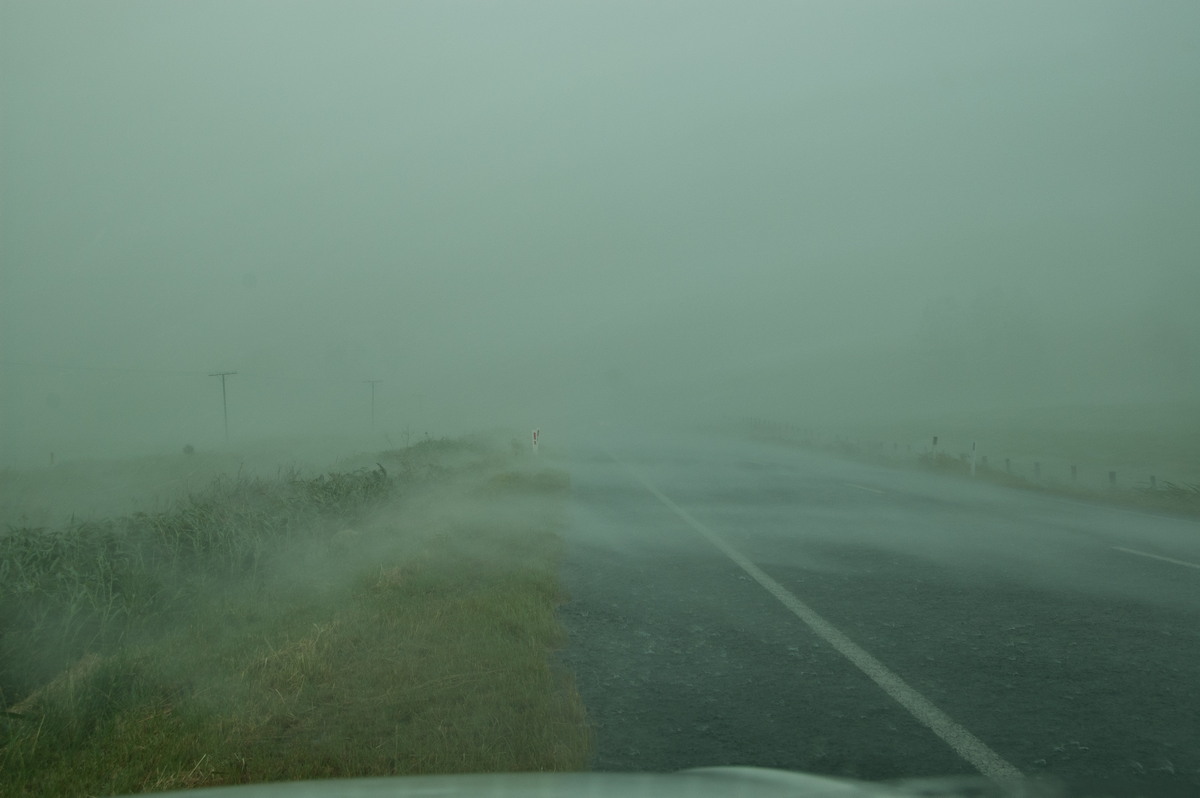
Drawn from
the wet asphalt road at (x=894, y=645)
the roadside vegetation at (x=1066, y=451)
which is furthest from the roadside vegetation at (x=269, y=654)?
the roadside vegetation at (x=1066, y=451)

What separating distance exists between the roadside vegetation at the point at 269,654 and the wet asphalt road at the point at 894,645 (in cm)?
64

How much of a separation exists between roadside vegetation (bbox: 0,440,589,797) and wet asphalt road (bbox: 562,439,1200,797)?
2.09ft

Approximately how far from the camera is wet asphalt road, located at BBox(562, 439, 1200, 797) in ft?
14.2

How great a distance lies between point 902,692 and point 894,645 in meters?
1.18

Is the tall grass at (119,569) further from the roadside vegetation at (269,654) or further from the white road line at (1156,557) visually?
the white road line at (1156,557)

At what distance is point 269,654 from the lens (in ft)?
18.9

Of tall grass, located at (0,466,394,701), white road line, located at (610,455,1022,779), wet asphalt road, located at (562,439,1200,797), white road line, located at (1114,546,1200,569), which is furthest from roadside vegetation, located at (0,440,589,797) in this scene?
white road line, located at (1114,546,1200,569)

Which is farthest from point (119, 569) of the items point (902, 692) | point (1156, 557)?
point (1156, 557)

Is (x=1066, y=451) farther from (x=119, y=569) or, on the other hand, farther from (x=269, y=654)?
(x=269, y=654)

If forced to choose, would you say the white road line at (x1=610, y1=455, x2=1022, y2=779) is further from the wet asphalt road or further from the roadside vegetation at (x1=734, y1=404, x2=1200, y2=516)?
the roadside vegetation at (x1=734, y1=404, x2=1200, y2=516)

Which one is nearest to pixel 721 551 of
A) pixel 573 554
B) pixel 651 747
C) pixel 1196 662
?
pixel 573 554

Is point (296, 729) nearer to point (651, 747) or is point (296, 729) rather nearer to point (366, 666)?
point (366, 666)

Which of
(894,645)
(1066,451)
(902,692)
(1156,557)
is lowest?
(1066,451)

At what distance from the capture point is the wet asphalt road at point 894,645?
4.33m
